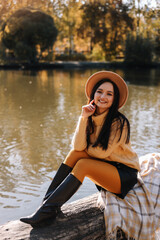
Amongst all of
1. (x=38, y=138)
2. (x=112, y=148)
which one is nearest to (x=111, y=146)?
(x=112, y=148)

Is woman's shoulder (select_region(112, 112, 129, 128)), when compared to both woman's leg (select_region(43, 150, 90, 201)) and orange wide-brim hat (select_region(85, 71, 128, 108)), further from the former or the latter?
woman's leg (select_region(43, 150, 90, 201))

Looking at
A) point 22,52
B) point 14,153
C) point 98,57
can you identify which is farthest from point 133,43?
point 14,153

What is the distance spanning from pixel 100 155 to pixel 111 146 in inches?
5.0

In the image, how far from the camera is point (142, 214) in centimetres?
263

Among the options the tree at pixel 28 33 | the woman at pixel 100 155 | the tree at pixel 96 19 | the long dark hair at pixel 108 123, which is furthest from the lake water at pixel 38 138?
the tree at pixel 96 19

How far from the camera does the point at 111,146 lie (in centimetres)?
268

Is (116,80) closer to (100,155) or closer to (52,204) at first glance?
(100,155)

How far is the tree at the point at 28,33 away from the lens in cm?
3109

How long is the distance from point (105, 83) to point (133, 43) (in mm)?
32881

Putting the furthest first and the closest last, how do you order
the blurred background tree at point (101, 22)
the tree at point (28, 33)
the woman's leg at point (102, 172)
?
1. the blurred background tree at point (101, 22)
2. the tree at point (28, 33)
3. the woman's leg at point (102, 172)

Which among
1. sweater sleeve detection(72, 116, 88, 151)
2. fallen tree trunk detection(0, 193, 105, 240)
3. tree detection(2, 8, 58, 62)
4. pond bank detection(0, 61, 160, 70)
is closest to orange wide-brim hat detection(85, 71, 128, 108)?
sweater sleeve detection(72, 116, 88, 151)

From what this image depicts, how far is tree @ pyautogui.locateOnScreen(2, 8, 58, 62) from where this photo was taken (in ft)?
102

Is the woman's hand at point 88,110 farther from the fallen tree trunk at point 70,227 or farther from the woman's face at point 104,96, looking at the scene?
the fallen tree trunk at point 70,227

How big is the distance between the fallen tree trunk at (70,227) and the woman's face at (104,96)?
931mm
